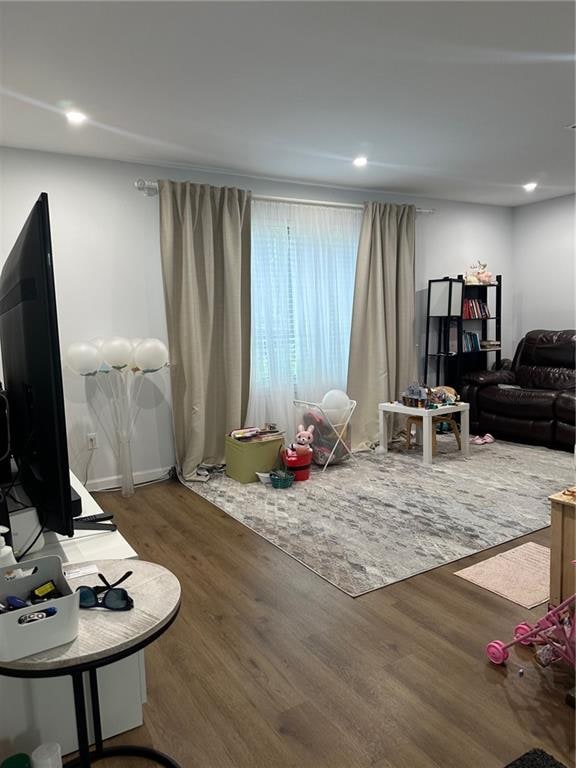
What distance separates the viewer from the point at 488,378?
5.59 metres

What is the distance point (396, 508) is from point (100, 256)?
2818 millimetres

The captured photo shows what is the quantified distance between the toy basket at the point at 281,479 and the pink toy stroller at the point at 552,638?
86.6 inches

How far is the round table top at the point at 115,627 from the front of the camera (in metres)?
1.00

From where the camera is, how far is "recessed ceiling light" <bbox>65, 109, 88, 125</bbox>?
309cm

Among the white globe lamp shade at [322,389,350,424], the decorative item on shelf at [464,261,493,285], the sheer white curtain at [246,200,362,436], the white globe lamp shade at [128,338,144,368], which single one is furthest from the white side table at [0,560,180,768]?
the decorative item on shelf at [464,261,493,285]

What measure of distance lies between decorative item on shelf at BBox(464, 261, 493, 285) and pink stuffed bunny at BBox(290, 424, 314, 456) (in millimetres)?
2566

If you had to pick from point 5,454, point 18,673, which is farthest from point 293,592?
point 18,673

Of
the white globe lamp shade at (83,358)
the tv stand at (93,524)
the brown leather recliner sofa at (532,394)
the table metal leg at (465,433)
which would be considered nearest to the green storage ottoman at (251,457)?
the white globe lamp shade at (83,358)

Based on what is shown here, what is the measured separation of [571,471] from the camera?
169 inches

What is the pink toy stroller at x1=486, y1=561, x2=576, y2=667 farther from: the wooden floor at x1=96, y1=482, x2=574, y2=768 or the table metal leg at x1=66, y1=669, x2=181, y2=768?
the table metal leg at x1=66, y1=669, x2=181, y2=768

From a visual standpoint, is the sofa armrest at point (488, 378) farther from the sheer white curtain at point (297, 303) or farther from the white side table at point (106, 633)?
the white side table at point (106, 633)

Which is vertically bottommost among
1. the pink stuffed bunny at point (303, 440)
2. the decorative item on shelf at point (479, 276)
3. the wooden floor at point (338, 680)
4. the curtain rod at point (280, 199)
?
the wooden floor at point (338, 680)

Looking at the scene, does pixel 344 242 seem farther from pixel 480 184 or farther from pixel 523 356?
pixel 523 356

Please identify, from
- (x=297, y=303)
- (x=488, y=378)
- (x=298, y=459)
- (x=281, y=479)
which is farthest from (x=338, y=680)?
(x=488, y=378)
